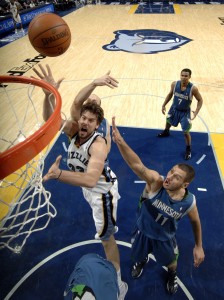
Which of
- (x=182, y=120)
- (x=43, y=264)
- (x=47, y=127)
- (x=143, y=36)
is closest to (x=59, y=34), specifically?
(x=47, y=127)

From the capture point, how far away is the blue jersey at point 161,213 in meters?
2.31

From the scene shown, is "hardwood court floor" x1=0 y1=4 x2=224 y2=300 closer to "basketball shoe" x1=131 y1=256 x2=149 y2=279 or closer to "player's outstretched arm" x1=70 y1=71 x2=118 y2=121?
"basketball shoe" x1=131 y1=256 x2=149 y2=279

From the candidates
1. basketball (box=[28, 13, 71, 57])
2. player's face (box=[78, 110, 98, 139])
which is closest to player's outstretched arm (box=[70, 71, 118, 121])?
player's face (box=[78, 110, 98, 139])

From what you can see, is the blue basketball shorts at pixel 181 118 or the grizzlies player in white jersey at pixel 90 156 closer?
the grizzlies player in white jersey at pixel 90 156

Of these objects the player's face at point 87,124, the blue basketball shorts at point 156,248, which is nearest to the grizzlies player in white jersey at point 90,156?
the player's face at point 87,124

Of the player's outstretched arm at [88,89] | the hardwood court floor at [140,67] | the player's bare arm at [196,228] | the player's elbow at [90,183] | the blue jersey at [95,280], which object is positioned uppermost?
the player's outstretched arm at [88,89]

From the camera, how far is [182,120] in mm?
4648

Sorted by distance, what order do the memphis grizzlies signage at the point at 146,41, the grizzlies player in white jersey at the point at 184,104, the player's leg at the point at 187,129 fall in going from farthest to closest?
the memphis grizzlies signage at the point at 146,41, the player's leg at the point at 187,129, the grizzlies player in white jersey at the point at 184,104

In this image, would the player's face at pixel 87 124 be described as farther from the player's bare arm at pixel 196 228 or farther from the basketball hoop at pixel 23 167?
the player's bare arm at pixel 196 228

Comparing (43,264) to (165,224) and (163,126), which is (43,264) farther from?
(163,126)

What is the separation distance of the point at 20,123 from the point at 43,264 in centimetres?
367

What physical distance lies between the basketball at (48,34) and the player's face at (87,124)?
1.29 metres

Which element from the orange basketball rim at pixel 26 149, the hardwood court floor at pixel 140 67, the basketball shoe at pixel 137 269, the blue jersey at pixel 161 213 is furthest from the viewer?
the hardwood court floor at pixel 140 67

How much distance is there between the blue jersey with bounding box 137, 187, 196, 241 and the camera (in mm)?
2312
